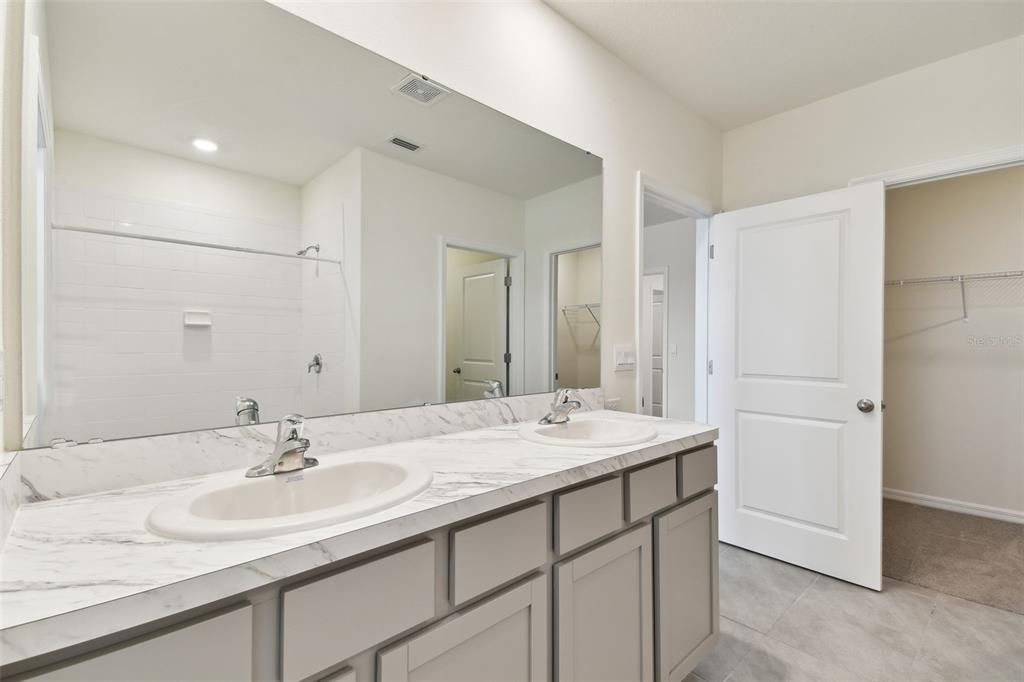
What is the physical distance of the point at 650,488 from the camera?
4.39 ft

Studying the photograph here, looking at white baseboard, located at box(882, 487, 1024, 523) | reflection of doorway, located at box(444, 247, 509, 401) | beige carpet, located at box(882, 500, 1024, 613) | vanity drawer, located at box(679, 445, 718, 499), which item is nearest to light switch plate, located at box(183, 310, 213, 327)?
reflection of doorway, located at box(444, 247, 509, 401)

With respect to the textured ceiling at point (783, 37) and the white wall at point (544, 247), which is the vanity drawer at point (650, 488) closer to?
the white wall at point (544, 247)

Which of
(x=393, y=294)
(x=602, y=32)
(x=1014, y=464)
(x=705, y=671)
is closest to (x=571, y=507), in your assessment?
(x=393, y=294)

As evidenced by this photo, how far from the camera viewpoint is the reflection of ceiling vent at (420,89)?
1.42 m

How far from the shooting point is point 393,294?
56.2 inches

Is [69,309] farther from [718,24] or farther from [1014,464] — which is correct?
[1014,464]

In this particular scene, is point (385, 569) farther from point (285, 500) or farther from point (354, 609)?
point (285, 500)

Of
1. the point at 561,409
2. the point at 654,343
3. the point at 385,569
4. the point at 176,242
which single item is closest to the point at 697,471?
the point at 561,409

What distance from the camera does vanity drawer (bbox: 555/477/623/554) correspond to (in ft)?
3.59

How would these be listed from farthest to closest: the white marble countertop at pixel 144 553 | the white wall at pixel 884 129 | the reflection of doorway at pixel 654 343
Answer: the reflection of doorway at pixel 654 343
the white wall at pixel 884 129
the white marble countertop at pixel 144 553

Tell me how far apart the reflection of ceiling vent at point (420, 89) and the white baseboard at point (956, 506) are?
13.8 ft

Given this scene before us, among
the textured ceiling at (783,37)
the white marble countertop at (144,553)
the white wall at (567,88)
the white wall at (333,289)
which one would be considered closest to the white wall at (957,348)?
the textured ceiling at (783,37)

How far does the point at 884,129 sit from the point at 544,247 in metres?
1.94

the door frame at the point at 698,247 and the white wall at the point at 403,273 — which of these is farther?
the door frame at the point at 698,247
